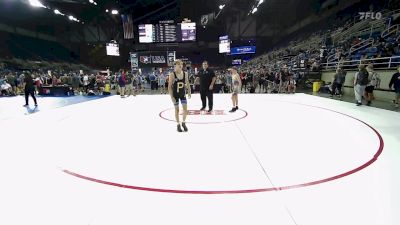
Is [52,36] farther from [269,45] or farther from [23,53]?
[269,45]

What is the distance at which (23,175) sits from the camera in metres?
3.43

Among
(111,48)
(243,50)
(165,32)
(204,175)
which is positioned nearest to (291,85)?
(204,175)

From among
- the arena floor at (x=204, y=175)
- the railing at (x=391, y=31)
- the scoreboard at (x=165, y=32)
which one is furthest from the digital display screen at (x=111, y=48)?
the railing at (x=391, y=31)

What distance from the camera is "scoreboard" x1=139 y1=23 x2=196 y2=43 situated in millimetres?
24108

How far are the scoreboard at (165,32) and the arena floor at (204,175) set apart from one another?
19.6 m

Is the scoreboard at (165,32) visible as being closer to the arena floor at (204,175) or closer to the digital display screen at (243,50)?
the digital display screen at (243,50)

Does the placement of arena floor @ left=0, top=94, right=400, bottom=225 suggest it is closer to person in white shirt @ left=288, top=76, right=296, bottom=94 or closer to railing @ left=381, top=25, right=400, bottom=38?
person in white shirt @ left=288, top=76, right=296, bottom=94

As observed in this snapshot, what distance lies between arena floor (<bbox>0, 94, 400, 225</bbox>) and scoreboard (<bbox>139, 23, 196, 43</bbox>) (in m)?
19.6

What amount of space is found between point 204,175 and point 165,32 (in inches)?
893

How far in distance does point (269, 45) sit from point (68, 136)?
1362 inches

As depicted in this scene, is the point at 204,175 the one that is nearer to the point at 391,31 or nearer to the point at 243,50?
the point at 391,31

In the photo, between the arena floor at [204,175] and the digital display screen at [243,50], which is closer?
the arena floor at [204,175]

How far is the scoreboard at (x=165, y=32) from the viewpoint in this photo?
24108 millimetres

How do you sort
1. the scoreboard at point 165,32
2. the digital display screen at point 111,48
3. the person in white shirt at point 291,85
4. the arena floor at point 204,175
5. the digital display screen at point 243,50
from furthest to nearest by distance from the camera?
the digital display screen at point 243,50, the digital display screen at point 111,48, the scoreboard at point 165,32, the person in white shirt at point 291,85, the arena floor at point 204,175
